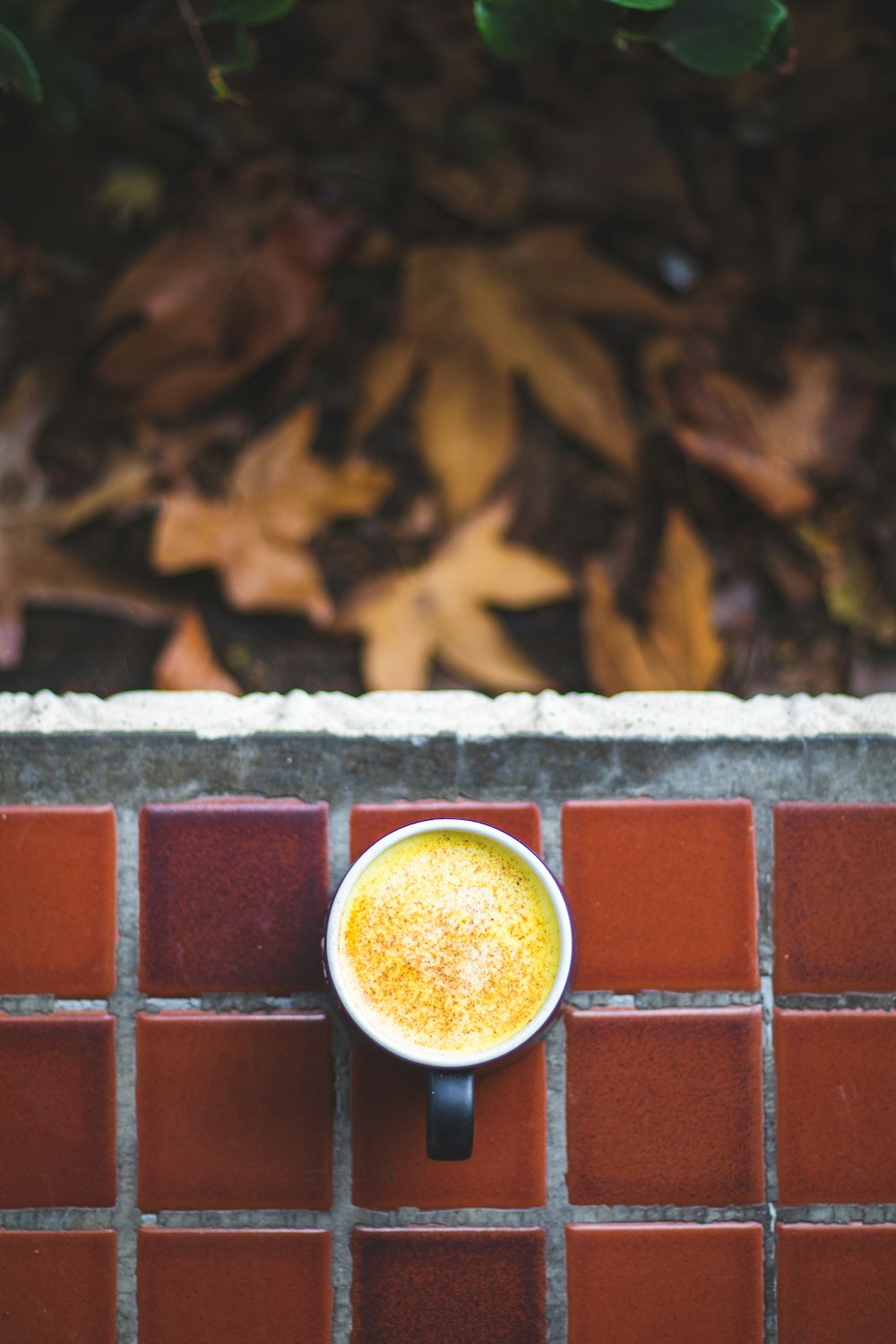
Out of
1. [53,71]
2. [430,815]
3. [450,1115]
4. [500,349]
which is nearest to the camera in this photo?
[450,1115]

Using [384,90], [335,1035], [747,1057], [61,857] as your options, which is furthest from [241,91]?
[747,1057]

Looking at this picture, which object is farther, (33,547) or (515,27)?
(33,547)

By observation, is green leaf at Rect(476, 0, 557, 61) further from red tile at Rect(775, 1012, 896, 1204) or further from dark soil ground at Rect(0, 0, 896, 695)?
red tile at Rect(775, 1012, 896, 1204)

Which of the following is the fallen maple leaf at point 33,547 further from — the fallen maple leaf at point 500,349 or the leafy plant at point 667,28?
the leafy plant at point 667,28

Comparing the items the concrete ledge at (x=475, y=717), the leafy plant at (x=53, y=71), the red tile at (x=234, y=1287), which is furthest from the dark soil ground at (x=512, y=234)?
the red tile at (x=234, y=1287)

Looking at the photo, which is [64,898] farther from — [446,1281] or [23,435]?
[23,435]

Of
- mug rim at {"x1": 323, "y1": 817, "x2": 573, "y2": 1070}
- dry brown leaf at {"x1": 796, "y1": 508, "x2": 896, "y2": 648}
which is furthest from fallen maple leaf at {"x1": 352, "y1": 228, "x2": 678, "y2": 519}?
mug rim at {"x1": 323, "y1": 817, "x2": 573, "y2": 1070}

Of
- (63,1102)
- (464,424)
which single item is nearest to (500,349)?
(464,424)
